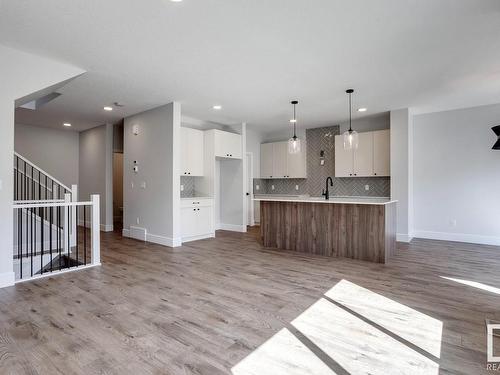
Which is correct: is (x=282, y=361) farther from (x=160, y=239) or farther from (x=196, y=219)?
(x=196, y=219)

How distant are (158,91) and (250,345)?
4.01 metres

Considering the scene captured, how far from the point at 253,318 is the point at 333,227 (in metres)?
2.52

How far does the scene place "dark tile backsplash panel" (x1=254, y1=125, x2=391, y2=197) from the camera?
6.61 meters

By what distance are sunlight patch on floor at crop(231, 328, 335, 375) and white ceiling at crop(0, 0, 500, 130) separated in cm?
271

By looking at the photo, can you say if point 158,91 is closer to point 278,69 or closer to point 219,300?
point 278,69

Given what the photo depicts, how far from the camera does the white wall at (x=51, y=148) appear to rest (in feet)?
22.8

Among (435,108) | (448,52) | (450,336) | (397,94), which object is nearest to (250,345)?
(450,336)

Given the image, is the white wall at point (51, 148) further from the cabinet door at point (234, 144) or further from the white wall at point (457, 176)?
the white wall at point (457, 176)

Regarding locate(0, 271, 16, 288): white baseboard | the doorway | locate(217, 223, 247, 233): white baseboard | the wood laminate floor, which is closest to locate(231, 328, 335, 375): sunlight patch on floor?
the wood laminate floor

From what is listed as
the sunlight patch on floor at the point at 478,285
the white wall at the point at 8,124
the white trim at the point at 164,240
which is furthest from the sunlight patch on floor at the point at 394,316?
the white wall at the point at 8,124

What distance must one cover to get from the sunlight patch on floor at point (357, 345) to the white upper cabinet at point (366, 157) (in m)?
4.42

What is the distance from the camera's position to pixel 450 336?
81.4 inches

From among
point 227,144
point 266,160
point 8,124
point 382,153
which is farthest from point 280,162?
point 8,124

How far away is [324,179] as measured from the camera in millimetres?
7266
